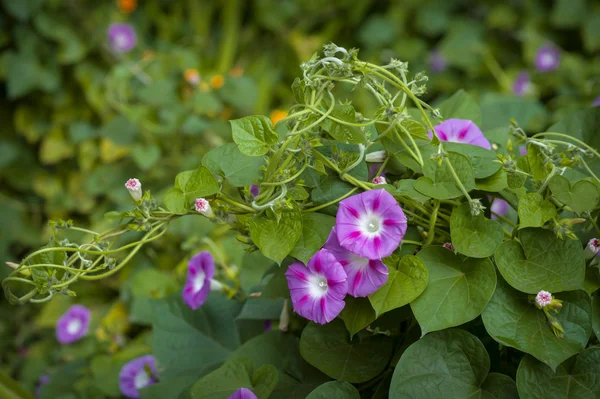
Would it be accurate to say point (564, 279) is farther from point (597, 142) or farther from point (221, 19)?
point (221, 19)

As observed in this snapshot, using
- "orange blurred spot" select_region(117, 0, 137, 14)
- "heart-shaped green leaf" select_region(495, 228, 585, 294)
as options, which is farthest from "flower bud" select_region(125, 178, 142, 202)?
"orange blurred spot" select_region(117, 0, 137, 14)

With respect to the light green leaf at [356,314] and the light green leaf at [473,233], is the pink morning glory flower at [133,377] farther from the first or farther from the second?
the light green leaf at [473,233]

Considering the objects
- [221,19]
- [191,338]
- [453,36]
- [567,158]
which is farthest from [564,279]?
[221,19]

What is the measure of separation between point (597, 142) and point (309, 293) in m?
0.43

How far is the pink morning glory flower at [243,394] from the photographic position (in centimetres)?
60

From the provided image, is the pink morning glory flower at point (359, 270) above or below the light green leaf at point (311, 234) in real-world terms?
below

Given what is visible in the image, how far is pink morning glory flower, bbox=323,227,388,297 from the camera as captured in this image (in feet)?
1.82

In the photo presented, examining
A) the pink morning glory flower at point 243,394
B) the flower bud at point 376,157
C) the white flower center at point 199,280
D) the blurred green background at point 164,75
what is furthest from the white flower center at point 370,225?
the blurred green background at point 164,75

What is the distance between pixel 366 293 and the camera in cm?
56

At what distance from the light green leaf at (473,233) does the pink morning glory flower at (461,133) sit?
0.41 ft

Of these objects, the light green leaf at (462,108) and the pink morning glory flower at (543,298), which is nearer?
the pink morning glory flower at (543,298)

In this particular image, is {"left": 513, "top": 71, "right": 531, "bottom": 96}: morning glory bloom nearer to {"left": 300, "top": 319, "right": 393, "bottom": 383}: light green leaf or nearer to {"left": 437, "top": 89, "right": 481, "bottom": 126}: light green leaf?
{"left": 437, "top": 89, "right": 481, "bottom": 126}: light green leaf

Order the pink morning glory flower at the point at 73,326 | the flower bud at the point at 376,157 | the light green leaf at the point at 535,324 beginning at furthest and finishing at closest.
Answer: the pink morning glory flower at the point at 73,326 → the flower bud at the point at 376,157 → the light green leaf at the point at 535,324

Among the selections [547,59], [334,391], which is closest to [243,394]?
[334,391]
